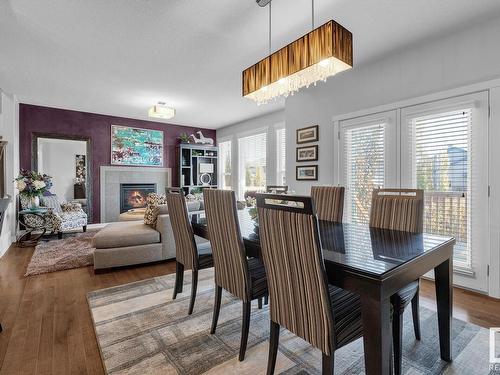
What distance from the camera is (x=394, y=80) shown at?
123 inches

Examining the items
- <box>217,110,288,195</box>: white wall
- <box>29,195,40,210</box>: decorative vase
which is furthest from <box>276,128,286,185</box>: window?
<box>29,195,40,210</box>: decorative vase

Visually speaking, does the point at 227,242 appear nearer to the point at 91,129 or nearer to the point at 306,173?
the point at 306,173

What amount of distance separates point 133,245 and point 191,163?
3.91 m

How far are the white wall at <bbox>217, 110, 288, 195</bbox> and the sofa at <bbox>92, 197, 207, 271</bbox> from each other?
2423 millimetres

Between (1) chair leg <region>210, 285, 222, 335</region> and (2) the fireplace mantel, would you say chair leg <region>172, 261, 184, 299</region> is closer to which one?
(1) chair leg <region>210, 285, 222, 335</region>

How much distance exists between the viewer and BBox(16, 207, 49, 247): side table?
4379 mm

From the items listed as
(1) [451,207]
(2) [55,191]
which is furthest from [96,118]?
(1) [451,207]

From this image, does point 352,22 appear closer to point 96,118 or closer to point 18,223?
point 96,118

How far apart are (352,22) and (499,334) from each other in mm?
2742

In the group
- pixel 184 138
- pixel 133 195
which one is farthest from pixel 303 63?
pixel 133 195

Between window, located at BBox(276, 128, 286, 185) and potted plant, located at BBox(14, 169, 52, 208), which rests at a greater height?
window, located at BBox(276, 128, 286, 185)

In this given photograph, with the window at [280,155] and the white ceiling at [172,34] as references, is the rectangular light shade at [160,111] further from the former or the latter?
the window at [280,155]

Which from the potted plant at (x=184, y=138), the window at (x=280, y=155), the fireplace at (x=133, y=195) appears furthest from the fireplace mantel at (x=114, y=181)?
the window at (x=280, y=155)

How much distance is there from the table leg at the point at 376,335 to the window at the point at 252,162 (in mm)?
4950
